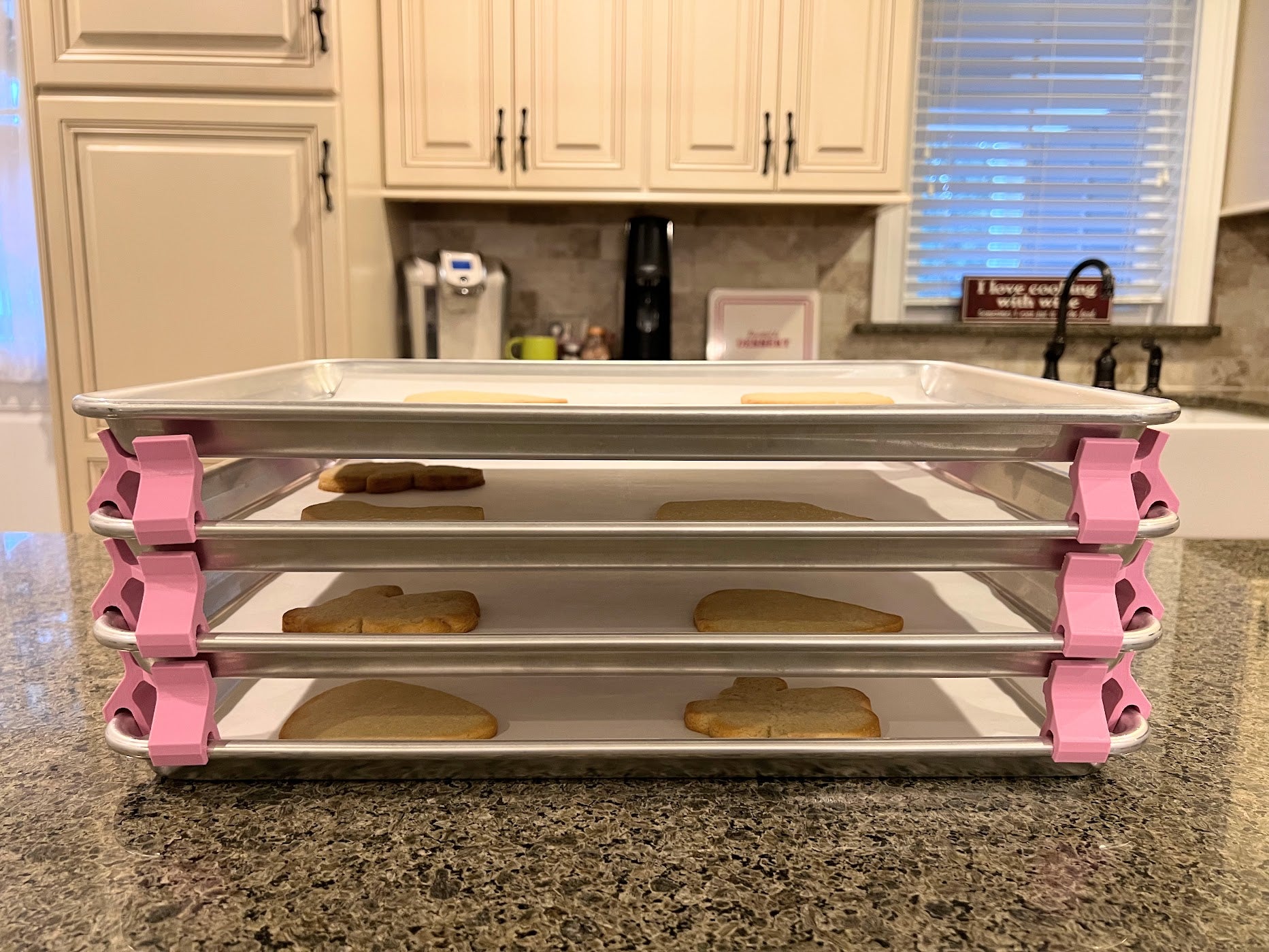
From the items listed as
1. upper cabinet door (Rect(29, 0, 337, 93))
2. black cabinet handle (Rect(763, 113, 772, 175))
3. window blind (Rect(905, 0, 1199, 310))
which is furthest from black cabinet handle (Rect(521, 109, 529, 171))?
window blind (Rect(905, 0, 1199, 310))

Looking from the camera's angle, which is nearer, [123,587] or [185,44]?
[123,587]

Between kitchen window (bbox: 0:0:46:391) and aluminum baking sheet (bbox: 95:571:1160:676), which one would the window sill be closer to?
aluminum baking sheet (bbox: 95:571:1160:676)

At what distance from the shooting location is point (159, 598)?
1.17ft

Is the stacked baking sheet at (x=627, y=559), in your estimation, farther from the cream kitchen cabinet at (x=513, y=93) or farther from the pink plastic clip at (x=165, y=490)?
the cream kitchen cabinet at (x=513, y=93)

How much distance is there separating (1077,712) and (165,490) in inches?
15.7

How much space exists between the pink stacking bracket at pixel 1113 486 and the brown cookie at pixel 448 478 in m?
0.50

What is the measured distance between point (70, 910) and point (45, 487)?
8.84 ft

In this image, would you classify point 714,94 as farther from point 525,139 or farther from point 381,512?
point 381,512

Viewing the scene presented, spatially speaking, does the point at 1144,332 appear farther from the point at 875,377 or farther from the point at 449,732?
the point at 449,732

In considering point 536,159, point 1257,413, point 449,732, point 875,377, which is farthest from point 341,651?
point 1257,413

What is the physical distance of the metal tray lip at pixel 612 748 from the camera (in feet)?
1.20

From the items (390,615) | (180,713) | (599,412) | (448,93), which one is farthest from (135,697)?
(448,93)

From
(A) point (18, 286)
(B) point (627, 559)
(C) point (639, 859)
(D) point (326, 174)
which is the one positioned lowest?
(C) point (639, 859)

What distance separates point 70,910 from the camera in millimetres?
301
